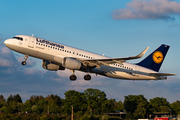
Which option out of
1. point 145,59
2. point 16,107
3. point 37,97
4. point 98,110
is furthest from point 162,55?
point 37,97

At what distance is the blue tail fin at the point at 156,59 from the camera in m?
49.9

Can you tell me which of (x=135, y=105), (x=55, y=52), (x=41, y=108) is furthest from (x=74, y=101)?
(x=55, y=52)

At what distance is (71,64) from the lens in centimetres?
4116

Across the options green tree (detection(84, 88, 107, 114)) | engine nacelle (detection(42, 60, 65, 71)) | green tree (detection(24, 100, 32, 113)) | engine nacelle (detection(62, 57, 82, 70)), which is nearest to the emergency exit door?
engine nacelle (detection(62, 57, 82, 70))

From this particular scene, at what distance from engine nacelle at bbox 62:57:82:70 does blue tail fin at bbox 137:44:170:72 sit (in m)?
14.3

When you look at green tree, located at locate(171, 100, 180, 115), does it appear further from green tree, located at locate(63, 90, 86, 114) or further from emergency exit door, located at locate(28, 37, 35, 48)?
emergency exit door, located at locate(28, 37, 35, 48)

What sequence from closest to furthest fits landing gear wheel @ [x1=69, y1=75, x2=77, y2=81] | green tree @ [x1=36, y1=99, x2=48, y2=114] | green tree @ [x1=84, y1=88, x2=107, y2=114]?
1. landing gear wheel @ [x1=69, y1=75, x2=77, y2=81]
2. green tree @ [x1=84, y1=88, x2=107, y2=114]
3. green tree @ [x1=36, y1=99, x2=48, y2=114]

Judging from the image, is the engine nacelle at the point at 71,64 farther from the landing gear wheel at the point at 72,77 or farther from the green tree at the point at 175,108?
the green tree at the point at 175,108

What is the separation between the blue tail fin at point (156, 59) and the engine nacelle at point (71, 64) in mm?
14289

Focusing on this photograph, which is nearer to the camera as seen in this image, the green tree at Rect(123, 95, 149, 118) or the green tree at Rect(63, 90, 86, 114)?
the green tree at Rect(63, 90, 86, 114)

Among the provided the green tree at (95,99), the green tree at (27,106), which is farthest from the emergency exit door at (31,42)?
the green tree at (27,106)

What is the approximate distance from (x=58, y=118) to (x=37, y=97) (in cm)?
14487

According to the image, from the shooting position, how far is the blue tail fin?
1966 inches

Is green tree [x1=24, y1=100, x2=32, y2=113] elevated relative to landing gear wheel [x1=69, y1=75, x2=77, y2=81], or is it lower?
lower
